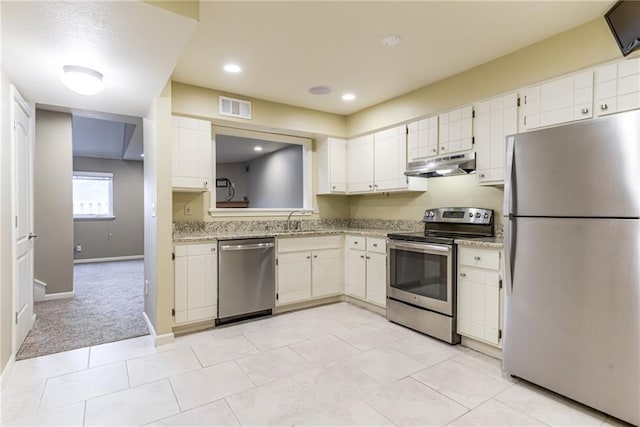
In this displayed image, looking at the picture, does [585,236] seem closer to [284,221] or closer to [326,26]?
[326,26]

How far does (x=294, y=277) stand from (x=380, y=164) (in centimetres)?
170

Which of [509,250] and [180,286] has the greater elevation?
[509,250]

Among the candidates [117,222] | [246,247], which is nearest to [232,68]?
[246,247]

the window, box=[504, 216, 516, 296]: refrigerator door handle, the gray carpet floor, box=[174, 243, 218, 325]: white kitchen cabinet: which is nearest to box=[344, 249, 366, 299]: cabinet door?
box=[174, 243, 218, 325]: white kitchen cabinet

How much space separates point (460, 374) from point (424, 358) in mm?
316

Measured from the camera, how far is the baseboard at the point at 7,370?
2256 millimetres

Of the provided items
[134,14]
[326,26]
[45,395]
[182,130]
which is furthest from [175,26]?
[45,395]

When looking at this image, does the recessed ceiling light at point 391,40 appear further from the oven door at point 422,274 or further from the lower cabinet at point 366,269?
the lower cabinet at point 366,269

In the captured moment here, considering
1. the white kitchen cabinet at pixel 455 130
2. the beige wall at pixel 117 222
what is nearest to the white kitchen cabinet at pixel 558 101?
the white kitchen cabinet at pixel 455 130

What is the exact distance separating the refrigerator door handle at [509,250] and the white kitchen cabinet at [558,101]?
0.88 metres

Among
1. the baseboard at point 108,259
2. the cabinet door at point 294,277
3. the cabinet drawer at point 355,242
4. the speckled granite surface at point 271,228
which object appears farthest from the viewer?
the baseboard at point 108,259

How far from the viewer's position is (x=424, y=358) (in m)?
2.72

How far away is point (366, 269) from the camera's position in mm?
3961

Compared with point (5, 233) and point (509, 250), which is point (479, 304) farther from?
point (5, 233)
